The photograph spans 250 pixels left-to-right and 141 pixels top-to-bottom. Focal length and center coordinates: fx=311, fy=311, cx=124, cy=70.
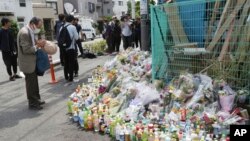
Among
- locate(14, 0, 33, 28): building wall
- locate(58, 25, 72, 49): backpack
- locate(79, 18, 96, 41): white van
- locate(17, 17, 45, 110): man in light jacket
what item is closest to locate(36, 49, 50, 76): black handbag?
locate(17, 17, 45, 110): man in light jacket

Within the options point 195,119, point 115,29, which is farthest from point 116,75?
point 115,29

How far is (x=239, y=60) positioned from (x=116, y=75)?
2.52 metres

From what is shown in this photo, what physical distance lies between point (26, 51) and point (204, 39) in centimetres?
309

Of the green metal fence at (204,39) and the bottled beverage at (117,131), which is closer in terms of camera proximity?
the bottled beverage at (117,131)

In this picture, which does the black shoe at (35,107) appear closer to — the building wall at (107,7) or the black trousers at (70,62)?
the black trousers at (70,62)

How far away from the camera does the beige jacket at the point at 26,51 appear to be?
18.3 feet

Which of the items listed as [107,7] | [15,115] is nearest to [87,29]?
[15,115]

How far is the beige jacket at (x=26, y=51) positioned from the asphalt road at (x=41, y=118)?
85 cm

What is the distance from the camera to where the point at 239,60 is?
4.39 metres

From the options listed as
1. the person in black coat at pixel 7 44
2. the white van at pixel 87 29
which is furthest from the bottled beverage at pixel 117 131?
the white van at pixel 87 29

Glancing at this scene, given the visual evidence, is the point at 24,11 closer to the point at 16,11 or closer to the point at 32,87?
the point at 16,11

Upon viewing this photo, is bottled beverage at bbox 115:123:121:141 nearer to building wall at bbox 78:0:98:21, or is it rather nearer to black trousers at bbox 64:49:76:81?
black trousers at bbox 64:49:76:81

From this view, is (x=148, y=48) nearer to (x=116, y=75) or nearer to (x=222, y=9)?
(x=116, y=75)

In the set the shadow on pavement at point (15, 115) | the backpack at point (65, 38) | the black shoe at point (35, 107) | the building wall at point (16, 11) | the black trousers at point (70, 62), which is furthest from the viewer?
the building wall at point (16, 11)
